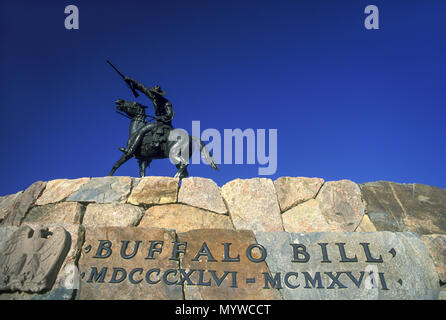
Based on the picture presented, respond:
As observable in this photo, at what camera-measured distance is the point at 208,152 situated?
552 centimetres

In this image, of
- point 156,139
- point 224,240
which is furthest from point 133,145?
point 224,240

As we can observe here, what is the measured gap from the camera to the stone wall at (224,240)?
2.66 meters

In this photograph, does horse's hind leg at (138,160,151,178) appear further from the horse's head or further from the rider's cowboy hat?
the rider's cowboy hat

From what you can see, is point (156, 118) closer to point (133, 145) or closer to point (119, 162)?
point (133, 145)

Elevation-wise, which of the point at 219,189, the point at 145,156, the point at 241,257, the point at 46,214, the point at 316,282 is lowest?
the point at 316,282

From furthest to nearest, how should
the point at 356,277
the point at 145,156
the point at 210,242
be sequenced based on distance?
the point at 145,156, the point at 210,242, the point at 356,277

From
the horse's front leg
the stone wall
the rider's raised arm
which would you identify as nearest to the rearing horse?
the horse's front leg

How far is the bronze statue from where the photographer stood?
221 inches

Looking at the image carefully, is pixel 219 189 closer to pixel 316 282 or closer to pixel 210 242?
pixel 210 242

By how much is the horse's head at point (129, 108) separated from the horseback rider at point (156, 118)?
354 mm

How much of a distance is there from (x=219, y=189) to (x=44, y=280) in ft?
6.97

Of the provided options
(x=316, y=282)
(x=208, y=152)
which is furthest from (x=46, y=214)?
(x=316, y=282)

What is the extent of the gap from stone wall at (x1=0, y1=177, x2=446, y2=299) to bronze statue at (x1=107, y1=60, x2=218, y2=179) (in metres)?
1.74
